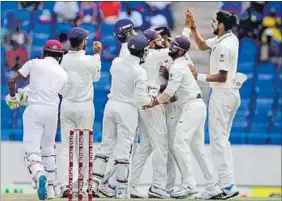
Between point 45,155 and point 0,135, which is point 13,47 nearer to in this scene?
point 0,135

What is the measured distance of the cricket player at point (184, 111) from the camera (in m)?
14.2

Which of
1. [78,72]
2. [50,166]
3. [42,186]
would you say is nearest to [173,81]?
[78,72]

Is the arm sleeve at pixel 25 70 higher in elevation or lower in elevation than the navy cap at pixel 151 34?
lower

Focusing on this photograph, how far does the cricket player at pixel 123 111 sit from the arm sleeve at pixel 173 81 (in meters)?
0.36

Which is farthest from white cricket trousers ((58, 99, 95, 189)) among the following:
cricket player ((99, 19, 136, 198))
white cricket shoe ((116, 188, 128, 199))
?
white cricket shoe ((116, 188, 128, 199))

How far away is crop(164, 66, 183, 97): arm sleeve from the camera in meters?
14.1

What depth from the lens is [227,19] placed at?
14.3 metres

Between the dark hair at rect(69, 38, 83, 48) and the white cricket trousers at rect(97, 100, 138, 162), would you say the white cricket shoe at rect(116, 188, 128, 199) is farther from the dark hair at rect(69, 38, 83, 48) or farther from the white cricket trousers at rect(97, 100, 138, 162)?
the dark hair at rect(69, 38, 83, 48)

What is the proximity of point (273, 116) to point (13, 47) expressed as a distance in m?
4.61

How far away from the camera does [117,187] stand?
1402 centimetres

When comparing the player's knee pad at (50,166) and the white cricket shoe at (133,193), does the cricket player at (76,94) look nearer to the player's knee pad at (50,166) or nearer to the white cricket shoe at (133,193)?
the player's knee pad at (50,166)

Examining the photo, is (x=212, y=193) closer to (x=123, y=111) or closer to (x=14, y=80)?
(x=123, y=111)

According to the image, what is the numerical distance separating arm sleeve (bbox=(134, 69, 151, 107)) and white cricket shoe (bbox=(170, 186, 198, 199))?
122cm

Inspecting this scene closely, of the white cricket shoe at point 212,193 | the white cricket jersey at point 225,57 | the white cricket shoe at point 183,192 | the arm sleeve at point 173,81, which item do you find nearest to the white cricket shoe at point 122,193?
the white cricket shoe at point 183,192
